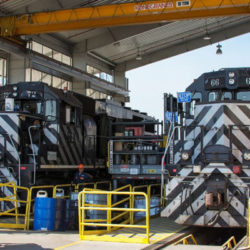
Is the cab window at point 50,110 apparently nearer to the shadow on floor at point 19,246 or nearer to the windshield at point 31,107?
the windshield at point 31,107

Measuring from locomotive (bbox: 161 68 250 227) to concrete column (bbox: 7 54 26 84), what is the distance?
1588cm

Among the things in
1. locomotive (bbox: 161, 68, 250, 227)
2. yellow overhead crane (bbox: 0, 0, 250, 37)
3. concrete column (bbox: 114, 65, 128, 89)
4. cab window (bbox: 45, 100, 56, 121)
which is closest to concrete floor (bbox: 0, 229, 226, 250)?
locomotive (bbox: 161, 68, 250, 227)

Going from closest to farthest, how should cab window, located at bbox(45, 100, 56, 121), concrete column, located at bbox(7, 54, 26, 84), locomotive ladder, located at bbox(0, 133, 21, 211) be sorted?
1. locomotive ladder, located at bbox(0, 133, 21, 211)
2. cab window, located at bbox(45, 100, 56, 121)
3. concrete column, located at bbox(7, 54, 26, 84)

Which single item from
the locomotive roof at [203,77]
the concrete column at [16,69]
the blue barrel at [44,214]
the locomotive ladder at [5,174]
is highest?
the concrete column at [16,69]

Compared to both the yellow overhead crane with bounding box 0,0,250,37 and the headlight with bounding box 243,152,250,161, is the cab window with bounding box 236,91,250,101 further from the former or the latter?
the yellow overhead crane with bounding box 0,0,250,37

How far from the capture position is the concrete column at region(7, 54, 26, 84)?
25308 mm

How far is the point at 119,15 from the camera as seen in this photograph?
803 inches

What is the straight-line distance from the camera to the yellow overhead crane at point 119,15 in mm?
19234

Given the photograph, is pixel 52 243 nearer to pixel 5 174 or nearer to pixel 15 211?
pixel 15 211

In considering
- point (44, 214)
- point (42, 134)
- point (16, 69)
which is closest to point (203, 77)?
point (44, 214)

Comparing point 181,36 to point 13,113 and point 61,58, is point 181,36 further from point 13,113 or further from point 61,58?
point 13,113

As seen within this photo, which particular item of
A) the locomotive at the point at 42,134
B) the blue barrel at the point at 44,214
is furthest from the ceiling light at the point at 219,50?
the blue barrel at the point at 44,214

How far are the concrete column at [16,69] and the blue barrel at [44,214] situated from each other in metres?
15.8

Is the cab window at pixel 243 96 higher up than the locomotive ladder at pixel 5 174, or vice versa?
the cab window at pixel 243 96
